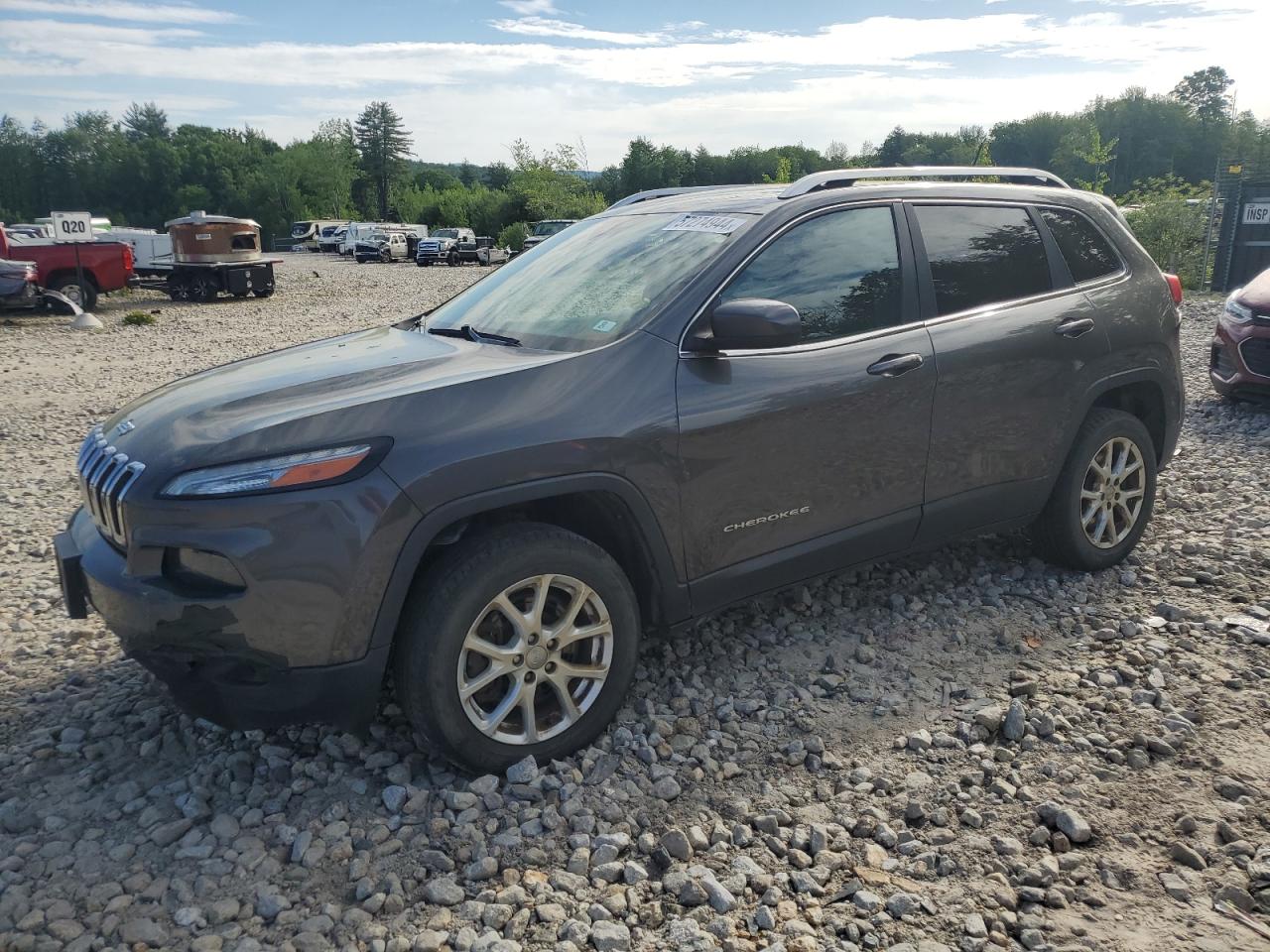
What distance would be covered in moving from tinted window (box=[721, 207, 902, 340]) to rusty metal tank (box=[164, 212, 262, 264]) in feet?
65.6

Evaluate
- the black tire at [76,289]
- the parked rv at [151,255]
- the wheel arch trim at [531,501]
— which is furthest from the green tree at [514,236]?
the wheel arch trim at [531,501]

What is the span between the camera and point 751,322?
10.5 feet

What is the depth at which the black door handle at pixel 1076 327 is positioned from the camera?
429 cm

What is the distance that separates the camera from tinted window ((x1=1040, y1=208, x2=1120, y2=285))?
4492 mm

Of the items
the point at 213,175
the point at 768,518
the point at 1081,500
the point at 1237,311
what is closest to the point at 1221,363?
the point at 1237,311

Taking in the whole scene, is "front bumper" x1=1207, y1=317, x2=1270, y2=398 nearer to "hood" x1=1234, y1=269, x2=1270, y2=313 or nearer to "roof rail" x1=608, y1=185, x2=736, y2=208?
"hood" x1=1234, y1=269, x2=1270, y2=313

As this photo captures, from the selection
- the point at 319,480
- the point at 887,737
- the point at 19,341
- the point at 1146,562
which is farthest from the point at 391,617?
the point at 19,341

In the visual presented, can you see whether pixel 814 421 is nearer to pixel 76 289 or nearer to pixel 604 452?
pixel 604 452

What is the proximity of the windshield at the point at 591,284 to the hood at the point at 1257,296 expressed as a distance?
6202mm

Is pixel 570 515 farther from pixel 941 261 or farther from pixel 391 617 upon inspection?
pixel 941 261

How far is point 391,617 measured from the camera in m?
2.85

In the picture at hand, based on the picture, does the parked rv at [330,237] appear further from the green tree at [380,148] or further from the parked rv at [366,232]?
the green tree at [380,148]

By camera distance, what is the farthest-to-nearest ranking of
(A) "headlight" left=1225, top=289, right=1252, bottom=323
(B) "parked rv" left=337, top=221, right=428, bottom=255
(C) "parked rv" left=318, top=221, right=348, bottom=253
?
(C) "parked rv" left=318, top=221, right=348, bottom=253 < (B) "parked rv" left=337, top=221, right=428, bottom=255 < (A) "headlight" left=1225, top=289, right=1252, bottom=323

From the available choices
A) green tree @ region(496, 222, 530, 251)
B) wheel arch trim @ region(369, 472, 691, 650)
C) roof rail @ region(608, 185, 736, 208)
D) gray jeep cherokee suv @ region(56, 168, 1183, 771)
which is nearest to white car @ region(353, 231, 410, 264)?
green tree @ region(496, 222, 530, 251)
